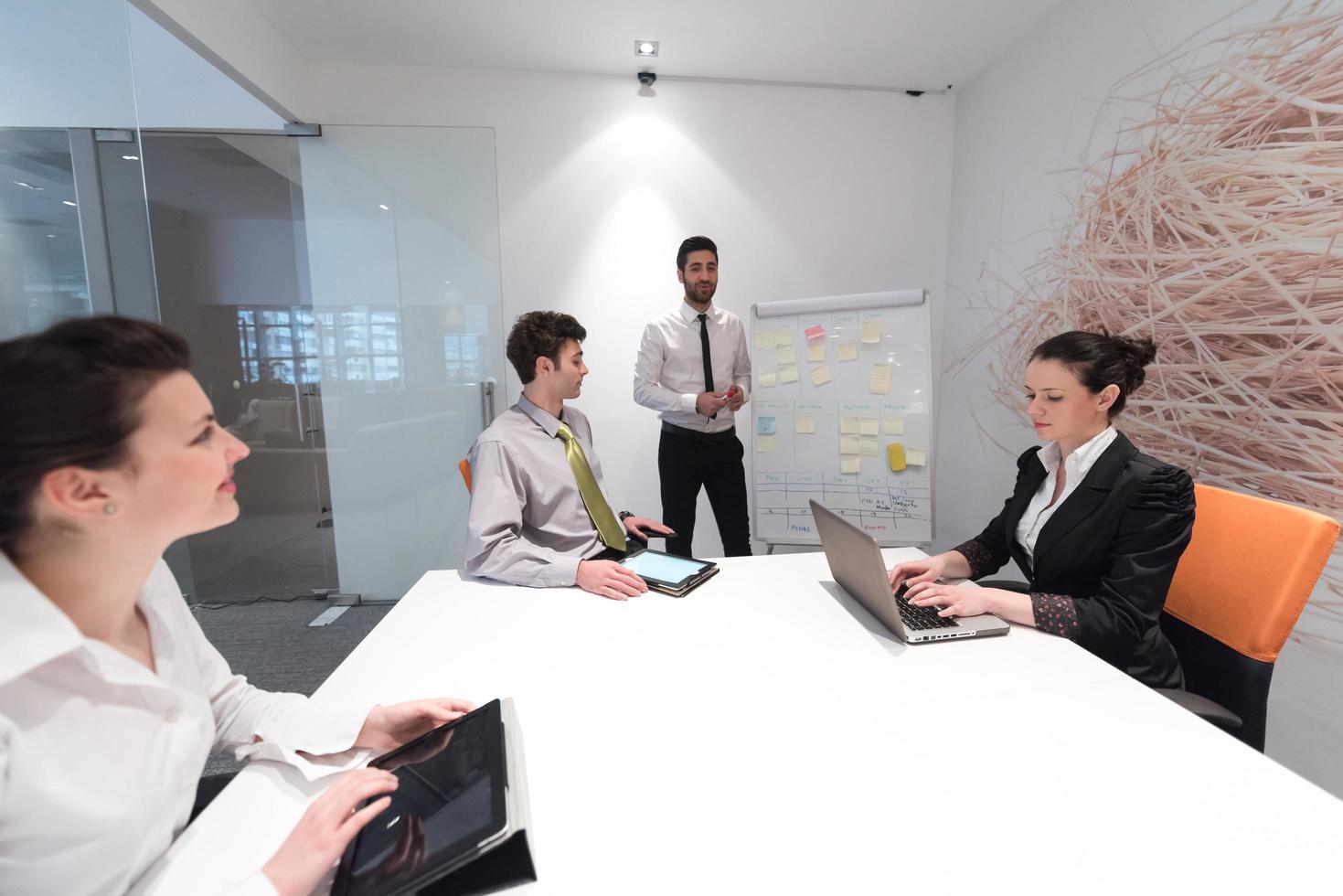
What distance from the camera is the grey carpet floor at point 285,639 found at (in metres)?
2.53

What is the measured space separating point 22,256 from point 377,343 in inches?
62.1

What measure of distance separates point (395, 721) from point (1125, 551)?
1.48 m

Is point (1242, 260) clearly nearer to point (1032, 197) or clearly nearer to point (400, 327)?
point (1032, 197)

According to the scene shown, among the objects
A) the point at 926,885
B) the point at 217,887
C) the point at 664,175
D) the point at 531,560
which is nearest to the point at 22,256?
the point at 531,560

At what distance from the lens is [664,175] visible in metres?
3.37

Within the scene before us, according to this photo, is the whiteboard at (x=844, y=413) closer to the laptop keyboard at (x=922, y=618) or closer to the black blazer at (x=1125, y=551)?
the black blazer at (x=1125, y=551)

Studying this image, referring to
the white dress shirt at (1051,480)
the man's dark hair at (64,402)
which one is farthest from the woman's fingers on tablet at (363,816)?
the white dress shirt at (1051,480)

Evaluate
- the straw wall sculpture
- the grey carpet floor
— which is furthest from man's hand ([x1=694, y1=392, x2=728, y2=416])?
the grey carpet floor

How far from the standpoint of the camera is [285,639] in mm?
2840

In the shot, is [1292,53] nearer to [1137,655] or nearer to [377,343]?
[1137,655]

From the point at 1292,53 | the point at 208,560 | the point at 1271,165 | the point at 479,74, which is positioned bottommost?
the point at 208,560

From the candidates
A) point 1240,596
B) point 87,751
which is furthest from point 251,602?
point 1240,596

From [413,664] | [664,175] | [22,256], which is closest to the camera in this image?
[413,664]

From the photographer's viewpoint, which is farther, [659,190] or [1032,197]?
[659,190]
